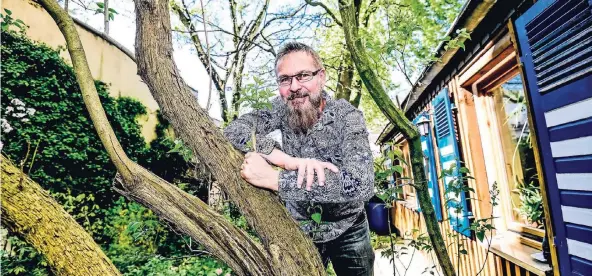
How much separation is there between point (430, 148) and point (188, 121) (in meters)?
4.95

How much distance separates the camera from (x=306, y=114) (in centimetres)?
171

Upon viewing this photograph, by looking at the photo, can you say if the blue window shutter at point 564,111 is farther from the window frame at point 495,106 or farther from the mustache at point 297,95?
the mustache at point 297,95

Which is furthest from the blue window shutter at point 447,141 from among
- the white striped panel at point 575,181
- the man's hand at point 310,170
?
the man's hand at point 310,170

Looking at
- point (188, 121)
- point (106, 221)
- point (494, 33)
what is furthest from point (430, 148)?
point (106, 221)

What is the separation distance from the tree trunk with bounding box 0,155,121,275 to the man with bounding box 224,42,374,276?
76cm

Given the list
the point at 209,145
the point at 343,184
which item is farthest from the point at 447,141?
the point at 209,145

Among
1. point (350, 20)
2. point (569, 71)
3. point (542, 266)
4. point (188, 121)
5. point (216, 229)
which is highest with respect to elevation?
point (350, 20)

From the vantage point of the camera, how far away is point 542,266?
8.27 feet

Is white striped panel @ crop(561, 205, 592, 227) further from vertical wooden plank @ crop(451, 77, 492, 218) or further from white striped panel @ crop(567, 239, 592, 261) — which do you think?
vertical wooden plank @ crop(451, 77, 492, 218)

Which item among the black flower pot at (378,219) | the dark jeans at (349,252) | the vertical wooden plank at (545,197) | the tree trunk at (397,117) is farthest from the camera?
the black flower pot at (378,219)

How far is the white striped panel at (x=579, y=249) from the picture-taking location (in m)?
1.95

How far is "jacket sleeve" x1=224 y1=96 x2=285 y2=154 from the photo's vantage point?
149 cm

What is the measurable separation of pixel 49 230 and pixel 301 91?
1.26 metres

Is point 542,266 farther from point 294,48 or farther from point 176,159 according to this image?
point 176,159
